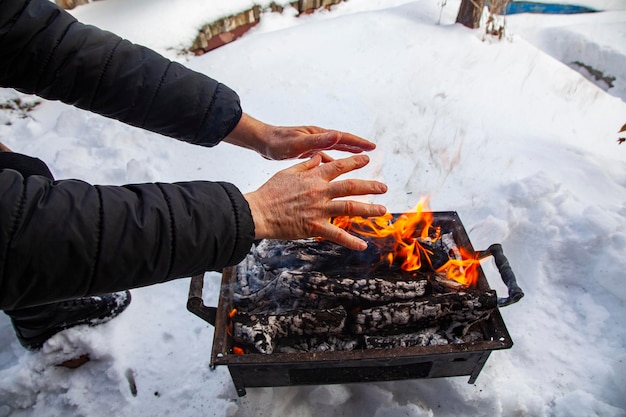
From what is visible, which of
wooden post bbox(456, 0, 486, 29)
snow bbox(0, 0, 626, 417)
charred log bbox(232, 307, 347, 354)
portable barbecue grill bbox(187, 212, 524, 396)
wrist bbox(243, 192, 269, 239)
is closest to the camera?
wrist bbox(243, 192, 269, 239)

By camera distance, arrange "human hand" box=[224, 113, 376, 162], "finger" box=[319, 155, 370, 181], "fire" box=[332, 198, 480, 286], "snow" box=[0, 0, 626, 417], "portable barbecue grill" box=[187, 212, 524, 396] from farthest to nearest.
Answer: "snow" box=[0, 0, 626, 417] → "fire" box=[332, 198, 480, 286] → "human hand" box=[224, 113, 376, 162] → "portable barbecue grill" box=[187, 212, 524, 396] → "finger" box=[319, 155, 370, 181]

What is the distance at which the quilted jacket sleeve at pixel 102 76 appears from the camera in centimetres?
168

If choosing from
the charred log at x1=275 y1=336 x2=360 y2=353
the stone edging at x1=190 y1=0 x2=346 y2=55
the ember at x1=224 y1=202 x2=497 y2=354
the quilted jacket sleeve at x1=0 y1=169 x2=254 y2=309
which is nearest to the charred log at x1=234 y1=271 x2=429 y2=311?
the ember at x1=224 y1=202 x2=497 y2=354

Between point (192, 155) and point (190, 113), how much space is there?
1.93 m

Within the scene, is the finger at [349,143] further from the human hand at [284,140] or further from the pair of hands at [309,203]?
the pair of hands at [309,203]

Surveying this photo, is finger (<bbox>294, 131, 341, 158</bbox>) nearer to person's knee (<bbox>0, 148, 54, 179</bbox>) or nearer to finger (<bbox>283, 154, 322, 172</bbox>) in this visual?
finger (<bbox>283, 154, 322, 172</bbox>)

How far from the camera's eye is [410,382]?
2.25 meters

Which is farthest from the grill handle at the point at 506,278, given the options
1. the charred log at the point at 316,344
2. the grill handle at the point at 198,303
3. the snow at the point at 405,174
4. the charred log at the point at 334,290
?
the grill handle at the point at 198,303

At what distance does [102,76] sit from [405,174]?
245 centimetres

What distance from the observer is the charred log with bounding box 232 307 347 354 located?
1.86 meters

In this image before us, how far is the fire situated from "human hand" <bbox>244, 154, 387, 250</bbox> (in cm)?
58

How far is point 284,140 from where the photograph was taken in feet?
6.55

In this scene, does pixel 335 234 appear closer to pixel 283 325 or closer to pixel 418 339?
pixel 283 325

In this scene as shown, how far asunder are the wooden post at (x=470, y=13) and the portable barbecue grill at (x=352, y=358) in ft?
12.5
